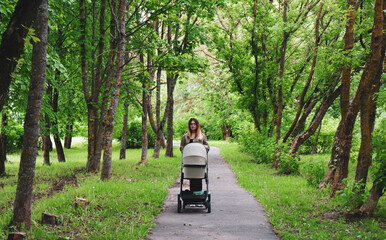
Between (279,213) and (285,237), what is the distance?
5.04 feet

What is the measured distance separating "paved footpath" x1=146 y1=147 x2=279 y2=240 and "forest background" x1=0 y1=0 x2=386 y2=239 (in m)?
1.86

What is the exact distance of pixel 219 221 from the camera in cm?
652

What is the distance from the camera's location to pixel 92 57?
12.7 meters

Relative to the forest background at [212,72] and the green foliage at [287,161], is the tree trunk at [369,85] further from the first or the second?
the green foliage at [287,161]

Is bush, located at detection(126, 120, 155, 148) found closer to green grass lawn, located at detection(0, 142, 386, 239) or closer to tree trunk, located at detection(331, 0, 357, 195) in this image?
green grass lawn, located at detection(0, 142, 386, 239)

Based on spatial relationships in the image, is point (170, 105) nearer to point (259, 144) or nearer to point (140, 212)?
point (259, 144)

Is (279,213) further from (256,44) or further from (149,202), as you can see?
(256,44)

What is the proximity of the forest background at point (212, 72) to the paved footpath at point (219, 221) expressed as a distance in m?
1.86

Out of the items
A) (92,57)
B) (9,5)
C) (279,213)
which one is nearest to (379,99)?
(279,213)

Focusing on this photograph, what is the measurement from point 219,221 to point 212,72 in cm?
2026

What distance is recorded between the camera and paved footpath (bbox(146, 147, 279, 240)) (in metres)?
5.59

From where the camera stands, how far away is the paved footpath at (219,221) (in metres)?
5.59

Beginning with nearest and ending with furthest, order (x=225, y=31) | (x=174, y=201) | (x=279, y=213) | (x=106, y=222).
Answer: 1. (x=106, y=222)
2. (x=279, y=213)
3. (x=174, y=201)
4. (x=225, y=31)

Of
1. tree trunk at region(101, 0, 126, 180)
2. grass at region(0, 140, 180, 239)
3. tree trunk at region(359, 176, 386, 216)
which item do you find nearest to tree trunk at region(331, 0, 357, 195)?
tree trunk at region(359, 176, 386, 216)
